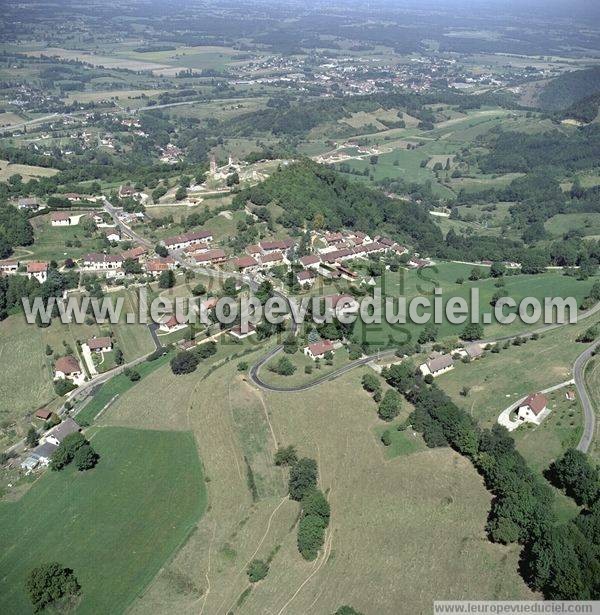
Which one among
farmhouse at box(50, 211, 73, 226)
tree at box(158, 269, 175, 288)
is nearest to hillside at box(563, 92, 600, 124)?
tree at box(158, 269, 175, 288)

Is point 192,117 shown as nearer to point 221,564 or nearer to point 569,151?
point 569,151

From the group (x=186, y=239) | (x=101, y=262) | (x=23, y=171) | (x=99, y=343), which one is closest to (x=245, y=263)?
(x=186, y=239)

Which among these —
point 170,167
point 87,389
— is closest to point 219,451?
point 87,389

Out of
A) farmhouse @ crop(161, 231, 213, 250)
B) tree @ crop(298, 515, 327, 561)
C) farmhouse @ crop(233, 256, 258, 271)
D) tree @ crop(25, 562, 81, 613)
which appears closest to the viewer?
tree @ crop(25, 562, 81, 613)

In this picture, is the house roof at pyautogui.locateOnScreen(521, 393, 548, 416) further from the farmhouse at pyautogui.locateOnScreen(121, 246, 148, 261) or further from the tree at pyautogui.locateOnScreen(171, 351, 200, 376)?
the farmhouse at pyautogui.locateOnScreen(121, 246, 148, 261)

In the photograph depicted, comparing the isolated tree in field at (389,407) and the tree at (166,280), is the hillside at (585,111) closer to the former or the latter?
the tree at (166,280)

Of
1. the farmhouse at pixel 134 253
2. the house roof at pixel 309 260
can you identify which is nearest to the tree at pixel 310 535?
the house roof at pixel 309 260

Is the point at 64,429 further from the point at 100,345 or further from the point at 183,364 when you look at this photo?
the point at 100,345
